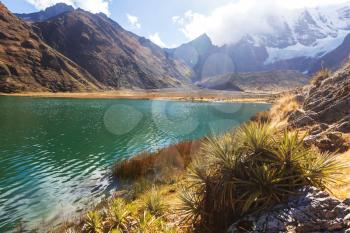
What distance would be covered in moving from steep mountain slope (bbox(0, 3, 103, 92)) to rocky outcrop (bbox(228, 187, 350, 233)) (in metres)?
144

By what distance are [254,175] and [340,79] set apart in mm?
11819

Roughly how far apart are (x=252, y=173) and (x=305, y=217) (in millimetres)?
1506

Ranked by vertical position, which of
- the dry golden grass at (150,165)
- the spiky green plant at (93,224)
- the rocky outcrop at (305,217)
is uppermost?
the rocky outcrop at (305,217)

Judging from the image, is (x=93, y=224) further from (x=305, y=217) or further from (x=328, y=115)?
(x=328, y=115)

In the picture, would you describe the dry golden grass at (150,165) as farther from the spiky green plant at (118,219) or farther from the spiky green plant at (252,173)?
the spiky green plant at (252,173)

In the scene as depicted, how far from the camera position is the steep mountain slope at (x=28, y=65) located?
150 meters

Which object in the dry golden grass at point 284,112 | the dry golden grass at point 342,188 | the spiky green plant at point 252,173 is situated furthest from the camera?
the dry golden grass at point 284,112

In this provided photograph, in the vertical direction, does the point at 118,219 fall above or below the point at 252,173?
below

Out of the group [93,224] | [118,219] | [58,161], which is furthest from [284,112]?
[93,224]

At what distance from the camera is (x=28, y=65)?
168500 millimetres

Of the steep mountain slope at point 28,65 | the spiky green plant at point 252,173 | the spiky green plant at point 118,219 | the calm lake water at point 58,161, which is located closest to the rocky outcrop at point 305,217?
the spiky green plant at point 252,173

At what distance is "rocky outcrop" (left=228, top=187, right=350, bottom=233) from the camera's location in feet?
20.5

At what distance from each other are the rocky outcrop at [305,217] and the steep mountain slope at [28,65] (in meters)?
144

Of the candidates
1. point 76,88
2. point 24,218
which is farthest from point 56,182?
point 76,88
